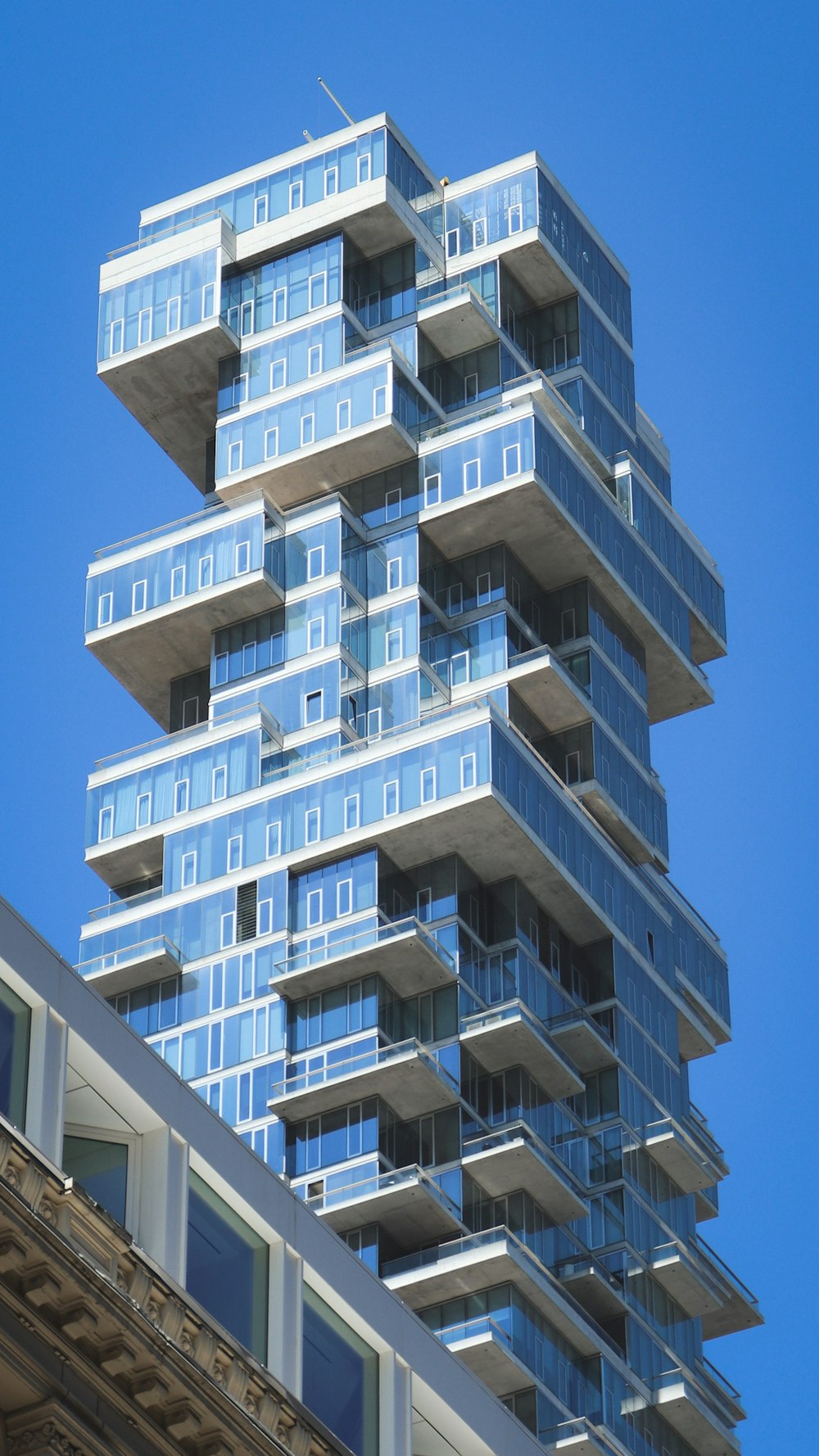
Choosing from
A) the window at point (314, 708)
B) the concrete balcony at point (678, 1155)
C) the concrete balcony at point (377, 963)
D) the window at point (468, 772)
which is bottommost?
the concrete balcony at point (678, 1155)

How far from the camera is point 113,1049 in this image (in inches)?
1484

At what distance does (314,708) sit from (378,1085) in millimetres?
20108

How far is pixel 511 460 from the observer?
5600 inches

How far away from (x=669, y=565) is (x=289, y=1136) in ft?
137

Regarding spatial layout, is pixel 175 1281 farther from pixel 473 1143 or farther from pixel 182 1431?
pixel 473 1143

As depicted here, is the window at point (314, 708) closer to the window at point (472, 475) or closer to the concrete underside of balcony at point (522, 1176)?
the window at point (472, 475)

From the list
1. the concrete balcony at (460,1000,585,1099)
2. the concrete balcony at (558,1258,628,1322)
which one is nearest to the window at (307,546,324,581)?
the concrete balcony at (460,1000,585,1099)

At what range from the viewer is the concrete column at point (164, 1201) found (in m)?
37.4

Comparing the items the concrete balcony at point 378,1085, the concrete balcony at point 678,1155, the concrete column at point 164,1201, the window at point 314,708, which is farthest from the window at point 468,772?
the concrete column at point 164,1201

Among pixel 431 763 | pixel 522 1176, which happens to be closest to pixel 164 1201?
pixel 522 1176

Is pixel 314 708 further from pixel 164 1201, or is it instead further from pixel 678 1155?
pixel 164 1201

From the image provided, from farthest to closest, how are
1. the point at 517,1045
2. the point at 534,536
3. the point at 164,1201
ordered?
the point at 534,536, the point at 517,1045, the point at 164,1201

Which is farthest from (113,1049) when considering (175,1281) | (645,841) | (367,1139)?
(645,841)

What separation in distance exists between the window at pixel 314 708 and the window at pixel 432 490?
35.1 ft
